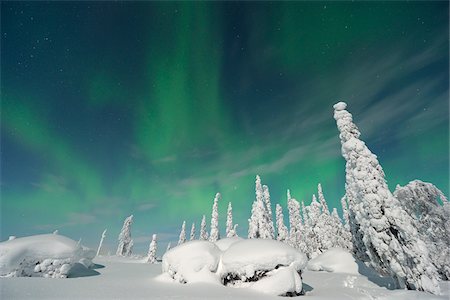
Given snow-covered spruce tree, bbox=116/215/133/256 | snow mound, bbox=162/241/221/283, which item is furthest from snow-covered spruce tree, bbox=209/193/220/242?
snow mound, bbox=162/241/221/283

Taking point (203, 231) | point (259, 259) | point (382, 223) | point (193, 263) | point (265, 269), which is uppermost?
point (203, 231)

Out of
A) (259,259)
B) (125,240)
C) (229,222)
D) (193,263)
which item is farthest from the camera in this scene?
(125,240)

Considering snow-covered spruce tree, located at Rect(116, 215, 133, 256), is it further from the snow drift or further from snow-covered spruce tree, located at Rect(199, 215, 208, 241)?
the snow drift

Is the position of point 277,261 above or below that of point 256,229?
below

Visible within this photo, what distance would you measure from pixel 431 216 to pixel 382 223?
9.37m

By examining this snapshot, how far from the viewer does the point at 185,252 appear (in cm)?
1515

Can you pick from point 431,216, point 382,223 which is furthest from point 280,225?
point 382,223

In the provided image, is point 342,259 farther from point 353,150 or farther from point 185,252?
point 185,252

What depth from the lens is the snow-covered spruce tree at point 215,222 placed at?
162 ft

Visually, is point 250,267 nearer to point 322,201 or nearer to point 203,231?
point 322,201

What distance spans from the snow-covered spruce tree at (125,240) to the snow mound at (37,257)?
58940 millimetres

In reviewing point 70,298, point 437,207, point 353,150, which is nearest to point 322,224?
point 437,207

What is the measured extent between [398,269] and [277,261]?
725 cm

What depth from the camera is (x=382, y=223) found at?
14508 millimetres
